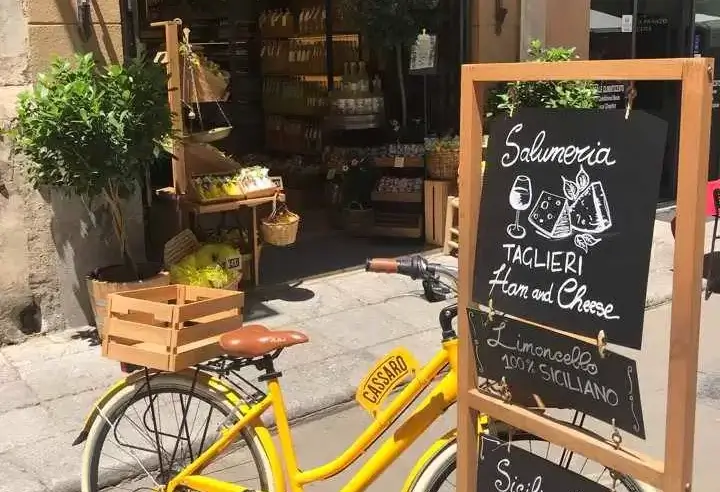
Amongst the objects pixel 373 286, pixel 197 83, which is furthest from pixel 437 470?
pixel 373 286

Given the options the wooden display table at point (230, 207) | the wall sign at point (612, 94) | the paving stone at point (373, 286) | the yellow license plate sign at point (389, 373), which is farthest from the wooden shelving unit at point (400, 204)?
the yellow license plate sign at point (389, 373)

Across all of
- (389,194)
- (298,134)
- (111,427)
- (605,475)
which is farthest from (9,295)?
(298,134)

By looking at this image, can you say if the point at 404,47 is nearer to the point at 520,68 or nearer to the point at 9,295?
the point at 9,295

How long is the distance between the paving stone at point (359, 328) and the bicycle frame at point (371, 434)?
259 cm

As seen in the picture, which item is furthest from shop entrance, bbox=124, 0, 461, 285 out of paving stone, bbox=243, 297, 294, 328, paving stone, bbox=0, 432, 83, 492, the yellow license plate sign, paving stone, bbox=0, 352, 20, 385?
the yellow license plate sign

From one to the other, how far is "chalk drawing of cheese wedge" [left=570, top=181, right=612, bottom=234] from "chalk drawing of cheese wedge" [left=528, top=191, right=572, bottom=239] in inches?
1.0

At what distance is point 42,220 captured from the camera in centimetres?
570

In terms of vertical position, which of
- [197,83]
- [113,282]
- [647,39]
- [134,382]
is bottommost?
[113,282]

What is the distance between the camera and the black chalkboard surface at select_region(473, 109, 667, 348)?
7.25ft

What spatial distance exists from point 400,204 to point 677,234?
242 inches

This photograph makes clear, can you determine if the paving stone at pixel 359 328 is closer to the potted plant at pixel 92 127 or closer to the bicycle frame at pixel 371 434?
the potted plant at pixel 92 127

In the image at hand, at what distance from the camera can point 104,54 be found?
5.75 m

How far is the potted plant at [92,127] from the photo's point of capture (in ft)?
16.3

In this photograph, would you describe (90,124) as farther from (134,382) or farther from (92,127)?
(134,382)
